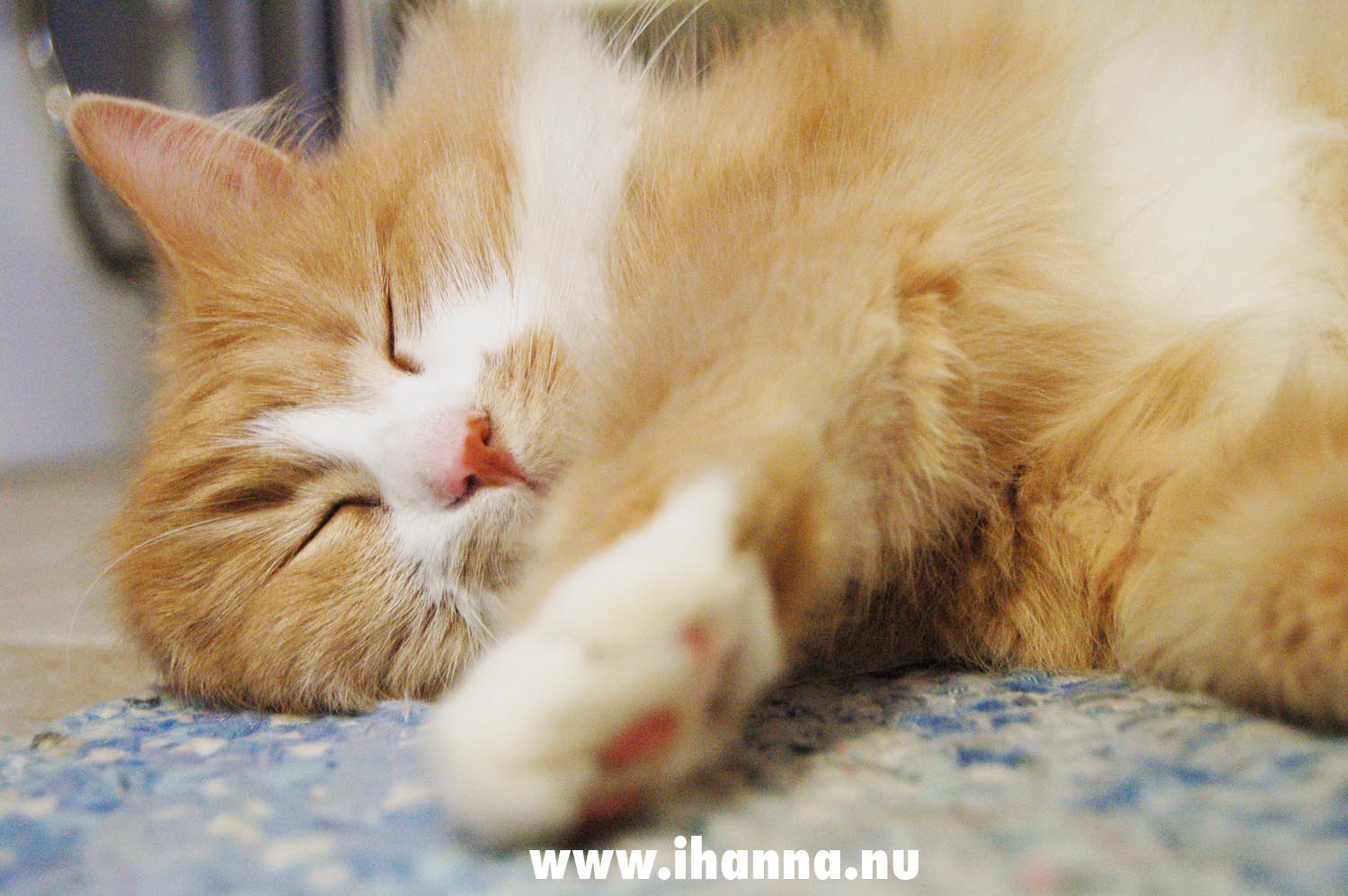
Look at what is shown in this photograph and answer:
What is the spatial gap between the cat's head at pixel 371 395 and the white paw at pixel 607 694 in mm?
461

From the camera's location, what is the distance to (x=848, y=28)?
1.21m

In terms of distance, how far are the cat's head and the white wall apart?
1.77 meters

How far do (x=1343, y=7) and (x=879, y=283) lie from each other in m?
0.83

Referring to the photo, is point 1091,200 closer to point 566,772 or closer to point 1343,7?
point 1343,7

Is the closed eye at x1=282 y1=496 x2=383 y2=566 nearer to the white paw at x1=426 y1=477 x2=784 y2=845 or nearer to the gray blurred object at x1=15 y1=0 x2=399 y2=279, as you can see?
the white paw at x1=426 y1=477 x2=784 y2=845

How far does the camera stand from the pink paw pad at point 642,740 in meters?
0.53

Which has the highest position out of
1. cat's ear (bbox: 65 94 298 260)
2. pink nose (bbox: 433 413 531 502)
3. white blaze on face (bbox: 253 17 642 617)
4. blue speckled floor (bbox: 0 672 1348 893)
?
cat's ear (bbox: 65 94 298 260)

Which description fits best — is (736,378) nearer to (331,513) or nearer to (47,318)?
(331,513)

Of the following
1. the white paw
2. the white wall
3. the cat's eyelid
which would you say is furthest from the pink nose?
the white wall

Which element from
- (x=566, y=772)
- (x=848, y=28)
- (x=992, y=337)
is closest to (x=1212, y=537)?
(x=992, y=337)

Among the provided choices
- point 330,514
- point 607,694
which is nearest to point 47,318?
point 330,514

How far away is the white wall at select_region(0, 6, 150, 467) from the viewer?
9.35 feet

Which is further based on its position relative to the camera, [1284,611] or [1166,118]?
[1166,118]

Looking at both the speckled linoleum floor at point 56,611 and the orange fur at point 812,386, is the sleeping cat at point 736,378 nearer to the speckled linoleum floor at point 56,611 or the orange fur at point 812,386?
the orange fur at point 812,386
